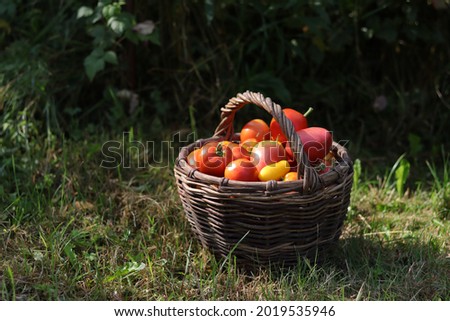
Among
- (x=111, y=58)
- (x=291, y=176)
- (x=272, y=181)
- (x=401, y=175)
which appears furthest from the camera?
(x=111, y=58)

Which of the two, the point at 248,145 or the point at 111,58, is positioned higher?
the point at 111,58

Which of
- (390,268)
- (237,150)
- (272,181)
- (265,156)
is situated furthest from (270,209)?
(390,268)

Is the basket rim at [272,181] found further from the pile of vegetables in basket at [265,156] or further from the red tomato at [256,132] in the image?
the red tomato at [256,132]

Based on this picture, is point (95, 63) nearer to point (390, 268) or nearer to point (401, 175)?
point (401, 175)

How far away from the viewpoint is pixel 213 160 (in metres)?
2.23

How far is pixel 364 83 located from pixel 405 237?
1.27 metres

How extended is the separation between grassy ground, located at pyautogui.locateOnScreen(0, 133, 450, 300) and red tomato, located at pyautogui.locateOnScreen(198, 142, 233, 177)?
32 centimetres

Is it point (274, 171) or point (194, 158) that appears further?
point (194, 158)

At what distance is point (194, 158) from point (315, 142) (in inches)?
17.0

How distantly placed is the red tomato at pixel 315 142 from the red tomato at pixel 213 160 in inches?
10.8

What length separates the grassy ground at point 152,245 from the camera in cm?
216

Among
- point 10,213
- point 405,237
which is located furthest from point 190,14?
point 405,237

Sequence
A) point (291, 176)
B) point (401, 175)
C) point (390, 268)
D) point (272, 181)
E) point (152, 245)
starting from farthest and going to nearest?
point (401, 175) → point (152, 245) → point (390, 268) → point (291, 176) → point (272, 181)

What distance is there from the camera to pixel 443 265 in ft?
7.52
